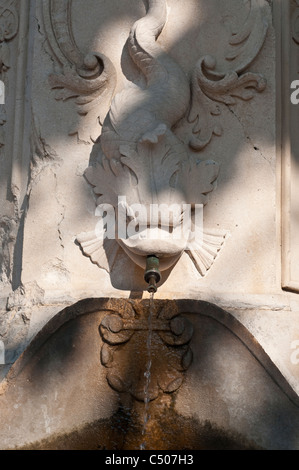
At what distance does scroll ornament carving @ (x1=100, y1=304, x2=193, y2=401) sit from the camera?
10.2 ft

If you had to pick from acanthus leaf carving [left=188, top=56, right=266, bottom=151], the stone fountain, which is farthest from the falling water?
acanthus leaf carving [left=188, top=56, right=266, bottom=151]

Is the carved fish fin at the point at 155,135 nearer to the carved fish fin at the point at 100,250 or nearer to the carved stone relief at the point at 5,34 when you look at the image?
the carved fish fin at the point at 100,250

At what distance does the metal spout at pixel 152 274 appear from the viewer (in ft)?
10.6

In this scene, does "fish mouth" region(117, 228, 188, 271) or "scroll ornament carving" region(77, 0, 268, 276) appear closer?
"fish mouth" region(117, 228, 188, 271)

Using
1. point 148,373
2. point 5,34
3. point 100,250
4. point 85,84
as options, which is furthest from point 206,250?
point 5,34

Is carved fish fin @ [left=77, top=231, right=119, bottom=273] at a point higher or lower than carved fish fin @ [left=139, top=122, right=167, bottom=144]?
lower

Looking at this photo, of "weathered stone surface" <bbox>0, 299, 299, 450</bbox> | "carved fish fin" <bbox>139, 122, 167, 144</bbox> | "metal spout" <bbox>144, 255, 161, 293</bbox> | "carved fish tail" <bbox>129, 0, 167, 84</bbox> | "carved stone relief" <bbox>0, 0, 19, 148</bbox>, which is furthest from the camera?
"carved stone relief" <bbox>0, 0, 19, 148</bbox>

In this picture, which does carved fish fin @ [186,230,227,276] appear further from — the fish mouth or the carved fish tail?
the carved fish tail

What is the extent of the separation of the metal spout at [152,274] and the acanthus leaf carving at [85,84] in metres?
0.59

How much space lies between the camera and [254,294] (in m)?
3.37

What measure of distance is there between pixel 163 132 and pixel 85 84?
0.41 metres

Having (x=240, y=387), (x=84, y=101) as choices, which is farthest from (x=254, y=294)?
(x=84, y=101)

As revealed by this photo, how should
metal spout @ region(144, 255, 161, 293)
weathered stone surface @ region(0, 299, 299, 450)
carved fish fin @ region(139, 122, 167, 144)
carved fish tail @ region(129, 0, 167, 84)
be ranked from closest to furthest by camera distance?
1. weathered stone surface @ region(0, 299, 299, 450)
2. metal spout @ region(144, 255, 161, 293)
3. carved fish fin @ region(139, 122, 167, 144)
4. carved fish tail @ region(129, 0, 167, 84)

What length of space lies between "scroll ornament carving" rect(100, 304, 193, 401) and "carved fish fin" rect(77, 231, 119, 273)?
0.29 metres
